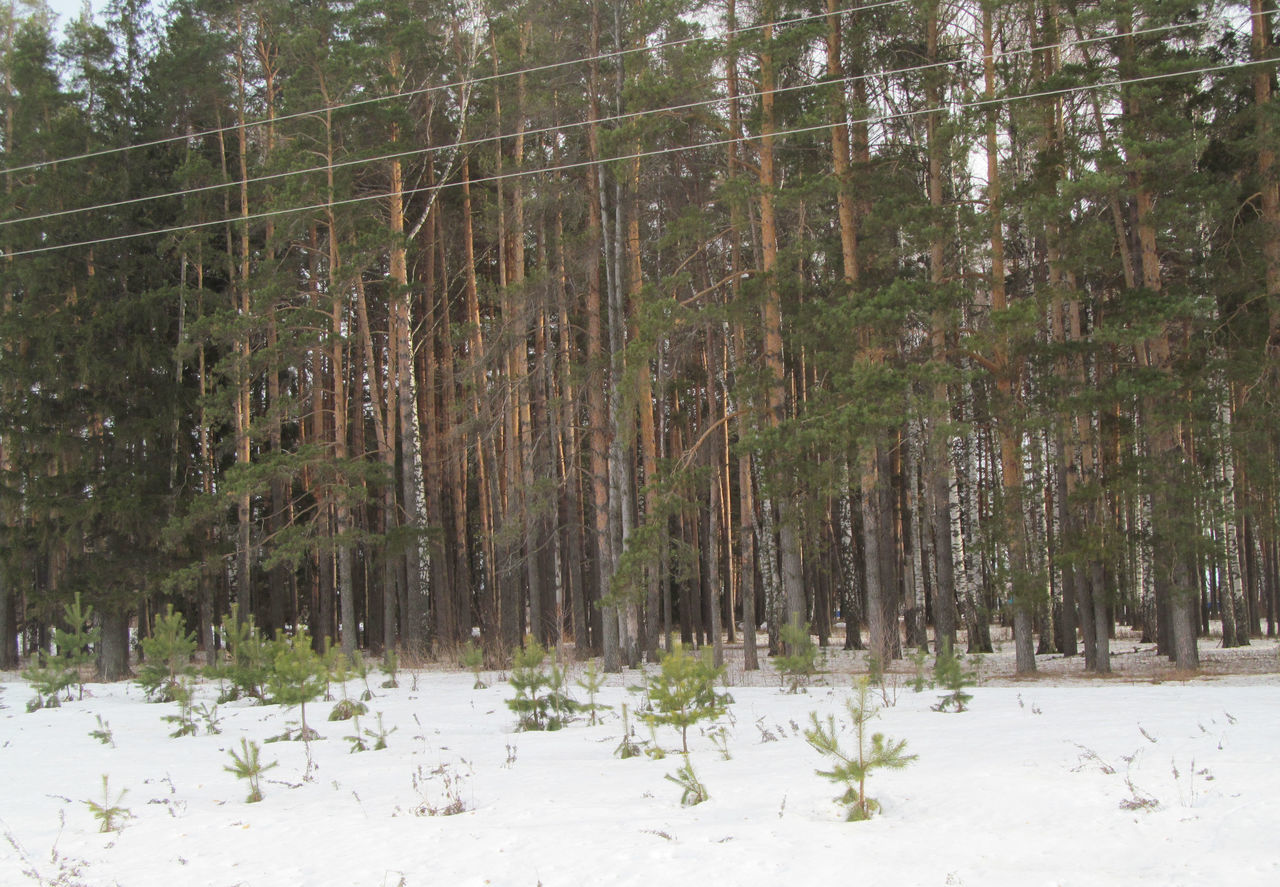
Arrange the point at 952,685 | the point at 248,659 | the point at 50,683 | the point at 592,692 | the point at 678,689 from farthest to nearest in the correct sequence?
the point at 50,683 < the point at 248,659 < the point at 592,692 < the point at 952,685 < the point at 678,689

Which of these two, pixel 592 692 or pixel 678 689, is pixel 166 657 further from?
pixel 678 689

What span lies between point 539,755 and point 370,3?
17.1 m

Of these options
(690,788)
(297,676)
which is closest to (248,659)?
(297,676)

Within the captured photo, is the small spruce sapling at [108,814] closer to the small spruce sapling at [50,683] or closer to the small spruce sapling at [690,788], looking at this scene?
the small spruce sapling at [690,788]

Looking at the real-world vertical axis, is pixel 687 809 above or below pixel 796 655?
below

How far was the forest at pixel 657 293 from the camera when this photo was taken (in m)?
15.1

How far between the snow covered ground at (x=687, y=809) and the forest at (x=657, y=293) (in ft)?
19.9

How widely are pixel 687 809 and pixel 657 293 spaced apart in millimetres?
10697

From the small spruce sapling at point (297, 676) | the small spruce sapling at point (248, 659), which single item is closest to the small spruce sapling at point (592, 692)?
the small spruce sapling at point (297, 676)

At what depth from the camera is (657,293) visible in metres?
16.1

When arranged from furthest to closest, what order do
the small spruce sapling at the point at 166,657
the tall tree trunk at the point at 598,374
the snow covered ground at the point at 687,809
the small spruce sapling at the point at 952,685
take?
the tall tree trunk at the point at 598,374 → the small spruce sapling at the point at 166,657 → the small spruce sapling at the point at 952,685 → the snow covered ground at the point at 687,809

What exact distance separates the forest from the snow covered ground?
6056 millimetres

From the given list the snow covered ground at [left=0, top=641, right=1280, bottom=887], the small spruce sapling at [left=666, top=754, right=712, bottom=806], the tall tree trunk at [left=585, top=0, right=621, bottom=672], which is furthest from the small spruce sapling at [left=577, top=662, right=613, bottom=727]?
the tall tree trunk at [left=585, top=0, right=621, bottom=672]

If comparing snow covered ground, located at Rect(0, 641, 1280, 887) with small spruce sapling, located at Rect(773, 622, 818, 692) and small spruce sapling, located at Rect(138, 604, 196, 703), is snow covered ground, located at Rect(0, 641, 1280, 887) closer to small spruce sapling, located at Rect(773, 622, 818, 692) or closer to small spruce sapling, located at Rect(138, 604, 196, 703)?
small spruce sapling, located at Rect(773, 622, 818, 692)
